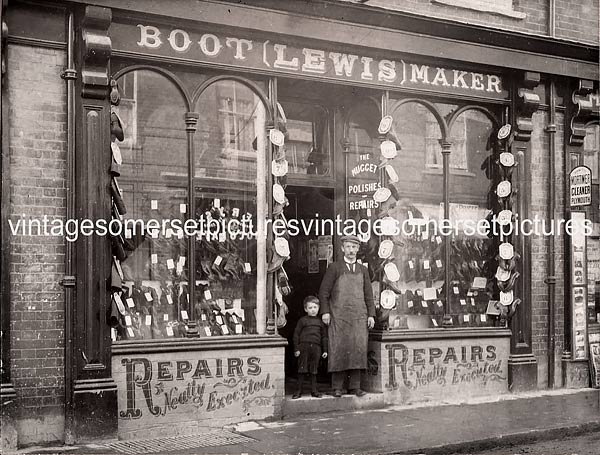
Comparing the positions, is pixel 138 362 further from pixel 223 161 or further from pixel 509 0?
pixel 509 0

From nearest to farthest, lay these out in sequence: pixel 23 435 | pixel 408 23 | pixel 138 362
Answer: pixel 23 435 < pixel 138 362 < pixel 408 23

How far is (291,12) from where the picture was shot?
8938 mm

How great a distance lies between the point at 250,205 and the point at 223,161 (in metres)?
0.61

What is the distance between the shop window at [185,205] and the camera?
8508mm

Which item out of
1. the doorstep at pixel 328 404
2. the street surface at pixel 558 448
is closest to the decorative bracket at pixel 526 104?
the doorstep at pixel 328 404

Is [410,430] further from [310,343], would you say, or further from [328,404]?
[310,343]

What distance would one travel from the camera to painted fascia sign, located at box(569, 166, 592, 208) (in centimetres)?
1077

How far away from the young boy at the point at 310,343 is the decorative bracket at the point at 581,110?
4711mm

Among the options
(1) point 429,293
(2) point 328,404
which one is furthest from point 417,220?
(2) point 328,404

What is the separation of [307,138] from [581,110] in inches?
159

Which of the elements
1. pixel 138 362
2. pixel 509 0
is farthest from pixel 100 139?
pixel 509 0

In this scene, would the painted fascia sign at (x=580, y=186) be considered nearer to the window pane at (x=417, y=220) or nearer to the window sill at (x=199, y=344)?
the window pane at (x=417, y=220)

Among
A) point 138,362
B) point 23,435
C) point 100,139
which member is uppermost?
point 100,139

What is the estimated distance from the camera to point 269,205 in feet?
30.1
